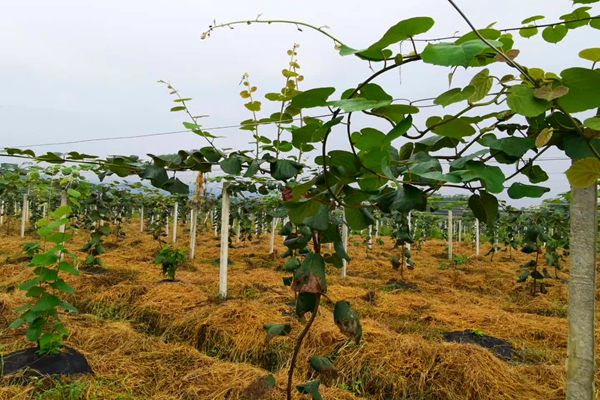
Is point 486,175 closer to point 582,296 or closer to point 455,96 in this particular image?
point 455,96

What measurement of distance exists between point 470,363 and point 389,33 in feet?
11.5

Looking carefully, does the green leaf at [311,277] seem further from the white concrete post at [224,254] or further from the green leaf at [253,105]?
the white concrete post at [224,254]

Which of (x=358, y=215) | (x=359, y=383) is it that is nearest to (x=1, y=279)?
(x=359, y=383)

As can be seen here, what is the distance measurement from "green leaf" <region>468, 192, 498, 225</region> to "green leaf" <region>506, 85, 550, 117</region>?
9.3 inches

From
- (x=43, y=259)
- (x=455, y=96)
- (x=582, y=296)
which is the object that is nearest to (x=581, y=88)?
(x=455, y=96)

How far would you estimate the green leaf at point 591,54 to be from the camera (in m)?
0.62

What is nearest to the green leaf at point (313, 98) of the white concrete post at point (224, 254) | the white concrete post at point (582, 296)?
the white concrete post at point (582, 296)

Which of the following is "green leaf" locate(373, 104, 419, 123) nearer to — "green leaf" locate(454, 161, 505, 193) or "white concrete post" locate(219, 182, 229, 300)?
"green leaf" locate(454, 161, 505, 193)

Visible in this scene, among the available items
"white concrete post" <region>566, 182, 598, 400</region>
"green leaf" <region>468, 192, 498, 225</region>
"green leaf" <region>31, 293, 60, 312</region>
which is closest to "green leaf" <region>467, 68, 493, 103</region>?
"green leaf" <region>468, 192, 498, 225</region>

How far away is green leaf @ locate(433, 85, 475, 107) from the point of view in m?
0.53

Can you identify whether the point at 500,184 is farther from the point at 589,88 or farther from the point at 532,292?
the point at 532,292

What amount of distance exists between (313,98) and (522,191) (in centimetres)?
52

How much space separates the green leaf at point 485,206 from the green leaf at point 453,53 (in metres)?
0.37

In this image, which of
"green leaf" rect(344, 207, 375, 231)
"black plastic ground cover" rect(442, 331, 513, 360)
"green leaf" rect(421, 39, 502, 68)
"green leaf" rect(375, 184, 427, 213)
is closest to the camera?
"green leaf" rect(421, 39, 502, 68)
